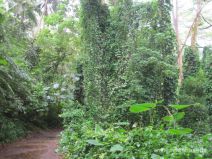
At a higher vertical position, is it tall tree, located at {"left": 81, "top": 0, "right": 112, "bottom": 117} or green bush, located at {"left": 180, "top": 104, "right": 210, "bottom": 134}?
tall tree, located at {"left": 81, "top": 0, "right": 112, "bottom": 117}

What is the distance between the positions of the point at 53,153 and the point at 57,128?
17.8 feet

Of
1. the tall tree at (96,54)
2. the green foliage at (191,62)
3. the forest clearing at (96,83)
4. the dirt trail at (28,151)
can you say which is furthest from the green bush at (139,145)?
the green foliage at (191,62)

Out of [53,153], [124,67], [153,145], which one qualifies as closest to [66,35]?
[124,67]

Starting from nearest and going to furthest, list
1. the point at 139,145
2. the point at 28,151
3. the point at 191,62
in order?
1. the point at 139,145
2. the point at 28,151
3. the point at 191,62

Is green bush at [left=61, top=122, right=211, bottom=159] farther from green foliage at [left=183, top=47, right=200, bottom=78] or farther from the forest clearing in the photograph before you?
green foliage at [left=183, top=47, right=200, bottom=78]

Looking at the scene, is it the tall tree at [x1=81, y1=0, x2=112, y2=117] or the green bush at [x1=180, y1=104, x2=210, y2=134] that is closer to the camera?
the tall tree at [x1=81, y1=0, x2=112, y2=117]

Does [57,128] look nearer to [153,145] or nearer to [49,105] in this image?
[49,105]

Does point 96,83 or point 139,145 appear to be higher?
point 96,83

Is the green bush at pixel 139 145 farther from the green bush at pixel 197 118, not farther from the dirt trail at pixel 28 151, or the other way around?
the green bush at pixel 197 118

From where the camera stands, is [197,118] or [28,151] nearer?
[28,151]

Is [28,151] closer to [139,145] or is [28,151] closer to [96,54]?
[139,145]

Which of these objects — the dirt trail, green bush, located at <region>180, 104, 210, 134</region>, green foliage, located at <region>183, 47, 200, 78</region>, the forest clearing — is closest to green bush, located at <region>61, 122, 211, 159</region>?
the forest clearing

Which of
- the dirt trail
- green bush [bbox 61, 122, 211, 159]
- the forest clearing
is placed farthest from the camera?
the forest clearing

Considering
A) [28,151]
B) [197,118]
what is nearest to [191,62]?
[197,118]
